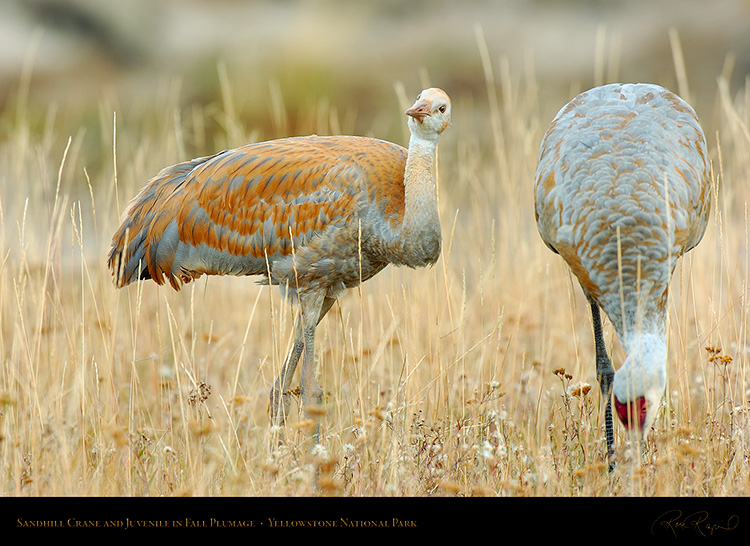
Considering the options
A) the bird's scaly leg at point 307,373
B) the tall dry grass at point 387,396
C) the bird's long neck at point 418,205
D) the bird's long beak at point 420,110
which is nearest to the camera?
the tall dry grass at point 387,396

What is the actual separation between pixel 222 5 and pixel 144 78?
5.29ft

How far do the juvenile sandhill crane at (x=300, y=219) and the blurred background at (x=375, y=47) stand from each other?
6.21m

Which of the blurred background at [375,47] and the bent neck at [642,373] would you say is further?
the blurred background at [375,47]

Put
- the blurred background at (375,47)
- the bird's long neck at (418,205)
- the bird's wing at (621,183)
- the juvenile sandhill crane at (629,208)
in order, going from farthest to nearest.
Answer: the blurred background at (375,47) < the bird's long neck at (418,205) < the bird's wing at (621,183) < the juvenile sandhill crane at (629,208)

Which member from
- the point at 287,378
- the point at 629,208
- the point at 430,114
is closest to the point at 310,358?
the point at 287,378

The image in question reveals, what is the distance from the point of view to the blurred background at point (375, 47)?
11312 mm

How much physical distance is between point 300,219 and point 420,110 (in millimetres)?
861

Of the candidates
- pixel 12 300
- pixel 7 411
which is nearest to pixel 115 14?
pixel 12 300

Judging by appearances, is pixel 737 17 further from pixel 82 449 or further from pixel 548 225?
pixel 82 449

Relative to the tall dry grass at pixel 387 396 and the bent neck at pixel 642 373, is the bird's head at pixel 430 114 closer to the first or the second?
the tall dry grass at pixel 387 396

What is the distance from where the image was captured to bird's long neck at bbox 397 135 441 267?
181 inches
